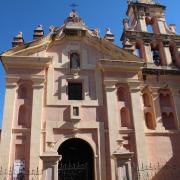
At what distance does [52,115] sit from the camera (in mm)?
15727

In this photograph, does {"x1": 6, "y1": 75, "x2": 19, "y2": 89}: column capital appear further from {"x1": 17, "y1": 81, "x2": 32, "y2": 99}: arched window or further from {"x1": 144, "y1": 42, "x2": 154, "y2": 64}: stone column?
{"x1": 144, "y1": 42, "x2": 154, "y2": 64}: stone column

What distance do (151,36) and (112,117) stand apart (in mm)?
7918

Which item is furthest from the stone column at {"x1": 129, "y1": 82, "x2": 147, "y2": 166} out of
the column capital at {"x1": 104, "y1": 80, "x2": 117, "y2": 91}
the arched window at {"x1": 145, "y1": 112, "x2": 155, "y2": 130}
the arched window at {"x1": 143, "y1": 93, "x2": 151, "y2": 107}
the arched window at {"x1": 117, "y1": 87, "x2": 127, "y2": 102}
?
the arched window at {"x1": 143, "y1": 93, "x2": 151, "y2": 107}

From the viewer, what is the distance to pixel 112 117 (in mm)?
15883

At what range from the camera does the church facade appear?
1449cm

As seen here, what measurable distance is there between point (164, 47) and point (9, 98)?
10938 millimetres

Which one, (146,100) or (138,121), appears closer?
(138,121)

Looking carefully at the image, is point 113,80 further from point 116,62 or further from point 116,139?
point 116,139

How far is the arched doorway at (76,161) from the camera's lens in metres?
14.6

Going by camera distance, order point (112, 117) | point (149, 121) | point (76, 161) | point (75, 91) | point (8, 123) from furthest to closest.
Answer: point (149, 121) → point (75, 91) → point (112, 117) → point (76, 161) → point (8, 123)

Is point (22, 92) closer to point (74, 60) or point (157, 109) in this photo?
point (74, 60)

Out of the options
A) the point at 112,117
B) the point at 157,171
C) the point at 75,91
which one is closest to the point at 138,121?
the point at 112,117

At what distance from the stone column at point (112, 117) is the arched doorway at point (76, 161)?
3.54ft

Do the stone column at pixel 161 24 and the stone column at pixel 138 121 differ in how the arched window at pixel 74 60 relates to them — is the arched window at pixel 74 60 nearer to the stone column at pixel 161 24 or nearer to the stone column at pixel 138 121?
the stone column at pixel 138 121
